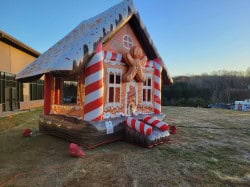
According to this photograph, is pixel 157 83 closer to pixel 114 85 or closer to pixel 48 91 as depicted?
pixel 114 85

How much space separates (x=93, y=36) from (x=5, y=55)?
1229 cm

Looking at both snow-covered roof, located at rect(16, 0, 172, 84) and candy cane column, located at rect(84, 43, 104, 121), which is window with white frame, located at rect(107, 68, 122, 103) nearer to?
candy cane column, located at rect(84, 43, 104, 121)

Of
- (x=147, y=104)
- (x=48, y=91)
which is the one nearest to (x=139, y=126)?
(x=147, y=104)

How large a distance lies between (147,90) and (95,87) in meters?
3.00

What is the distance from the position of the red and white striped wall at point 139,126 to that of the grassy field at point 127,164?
525mm

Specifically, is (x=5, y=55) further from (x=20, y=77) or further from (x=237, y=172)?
(x=237, y=172)

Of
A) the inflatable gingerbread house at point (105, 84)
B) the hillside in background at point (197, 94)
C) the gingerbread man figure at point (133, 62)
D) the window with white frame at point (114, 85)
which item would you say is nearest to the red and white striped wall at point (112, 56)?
the inflatable gingerbread house at point (105, 84)

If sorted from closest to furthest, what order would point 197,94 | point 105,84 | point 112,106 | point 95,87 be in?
point 95,87, point 105,84, point 112,106, point 197,94

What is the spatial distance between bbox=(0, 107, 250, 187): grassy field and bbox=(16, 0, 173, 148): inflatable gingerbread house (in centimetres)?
53

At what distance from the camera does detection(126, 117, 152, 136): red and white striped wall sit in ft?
18.1

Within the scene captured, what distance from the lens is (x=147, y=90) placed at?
7.90 meters

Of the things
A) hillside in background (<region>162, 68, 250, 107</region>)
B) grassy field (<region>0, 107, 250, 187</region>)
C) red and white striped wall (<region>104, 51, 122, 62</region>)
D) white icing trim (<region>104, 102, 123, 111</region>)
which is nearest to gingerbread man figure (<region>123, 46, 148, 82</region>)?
red and white striped wall (<region>104, 51, 122, 62</region>)

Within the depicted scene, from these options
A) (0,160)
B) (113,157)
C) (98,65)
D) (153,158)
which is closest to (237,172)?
(153,158)

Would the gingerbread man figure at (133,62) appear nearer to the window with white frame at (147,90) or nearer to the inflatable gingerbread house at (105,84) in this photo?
the inflatable gingerbread house at (105,84)
